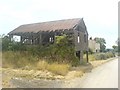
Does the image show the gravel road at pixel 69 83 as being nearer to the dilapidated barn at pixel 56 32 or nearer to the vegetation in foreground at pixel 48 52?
the vegetation in foreground at pixel 48 52

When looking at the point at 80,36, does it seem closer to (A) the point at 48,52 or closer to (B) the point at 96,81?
(A) the point at 48,52

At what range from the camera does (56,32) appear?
31594 millimetres

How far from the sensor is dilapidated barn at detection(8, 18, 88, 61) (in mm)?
31116

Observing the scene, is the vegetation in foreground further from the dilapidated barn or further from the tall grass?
the dilapidated barn

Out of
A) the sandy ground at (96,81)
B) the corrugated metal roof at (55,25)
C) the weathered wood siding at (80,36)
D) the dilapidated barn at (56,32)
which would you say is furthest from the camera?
the corrugated metal roof at (55,25)

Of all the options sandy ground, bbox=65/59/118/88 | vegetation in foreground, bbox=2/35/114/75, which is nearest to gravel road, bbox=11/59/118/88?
sandy ground, bbox=65/59/118/88

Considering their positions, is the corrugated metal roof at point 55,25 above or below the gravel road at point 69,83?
above

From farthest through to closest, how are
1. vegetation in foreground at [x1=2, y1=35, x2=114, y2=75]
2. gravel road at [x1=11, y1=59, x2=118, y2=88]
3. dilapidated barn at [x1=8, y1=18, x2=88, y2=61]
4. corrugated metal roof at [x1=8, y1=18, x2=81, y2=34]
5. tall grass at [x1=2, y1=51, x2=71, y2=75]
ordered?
1. corrugated metal roof at [x1=8, y1=18, x2=81, y2=34]
2. dilapidated barn at [x1=8, y1=18, x2=88, y2=61]
3. vegetation in foreground at [x1=2, y1=35, x2=114, y2=75]
4. tall grass at [x1=2, y1=51, x2=71, y2=75]
5. gravel road at [x1=11, y1=59, x2=118, y2=88]

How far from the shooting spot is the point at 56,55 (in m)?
28.5

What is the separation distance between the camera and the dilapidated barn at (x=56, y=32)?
102 feet

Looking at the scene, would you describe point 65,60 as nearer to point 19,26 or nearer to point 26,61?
point 26,61

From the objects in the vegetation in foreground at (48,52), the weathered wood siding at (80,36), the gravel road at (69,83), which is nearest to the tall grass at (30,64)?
the vegetation in foreground at (48,52)

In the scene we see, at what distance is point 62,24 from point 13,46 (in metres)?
6.97

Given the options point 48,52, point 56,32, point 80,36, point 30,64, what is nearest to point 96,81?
point 30,64
